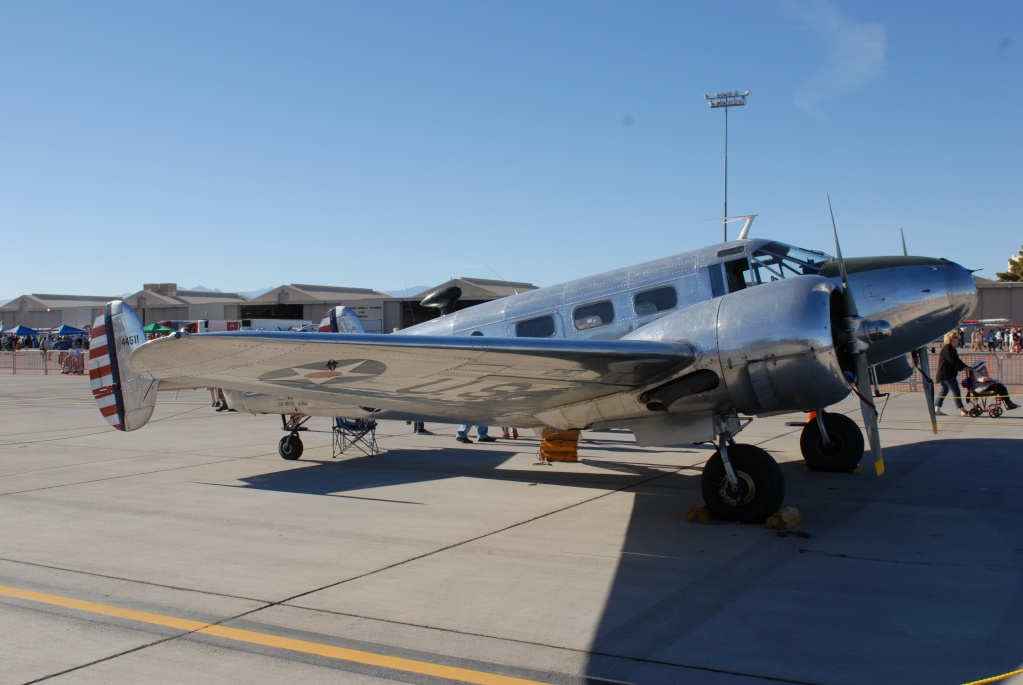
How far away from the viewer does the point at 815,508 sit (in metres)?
9.35

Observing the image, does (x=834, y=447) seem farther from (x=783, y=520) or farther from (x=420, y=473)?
(x=420, y=473)

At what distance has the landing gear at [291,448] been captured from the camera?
13500mm

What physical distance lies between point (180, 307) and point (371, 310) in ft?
71.3

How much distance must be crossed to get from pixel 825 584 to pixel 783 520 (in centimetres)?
180

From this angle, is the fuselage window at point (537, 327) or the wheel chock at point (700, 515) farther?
the fuselage window at point (537, 327)

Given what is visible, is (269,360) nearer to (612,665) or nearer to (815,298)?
(612,665)

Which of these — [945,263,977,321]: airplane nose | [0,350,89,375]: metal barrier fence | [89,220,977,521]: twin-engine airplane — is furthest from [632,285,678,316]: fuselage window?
[0,350,89,375]: metal barrier fence

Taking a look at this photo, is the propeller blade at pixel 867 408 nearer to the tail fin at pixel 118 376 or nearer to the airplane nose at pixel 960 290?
the airplane nose at pixel 960 290

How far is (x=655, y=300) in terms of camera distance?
32.8ft

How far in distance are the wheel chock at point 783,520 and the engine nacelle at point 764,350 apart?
107 cm

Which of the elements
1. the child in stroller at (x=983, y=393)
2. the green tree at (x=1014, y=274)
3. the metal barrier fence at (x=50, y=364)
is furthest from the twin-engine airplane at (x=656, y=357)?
the green tree at (x=1014, y=274)

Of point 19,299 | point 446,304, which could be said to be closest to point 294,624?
point 446,304

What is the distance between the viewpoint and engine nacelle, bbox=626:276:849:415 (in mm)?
7711

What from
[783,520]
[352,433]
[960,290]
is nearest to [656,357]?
[783,520]
